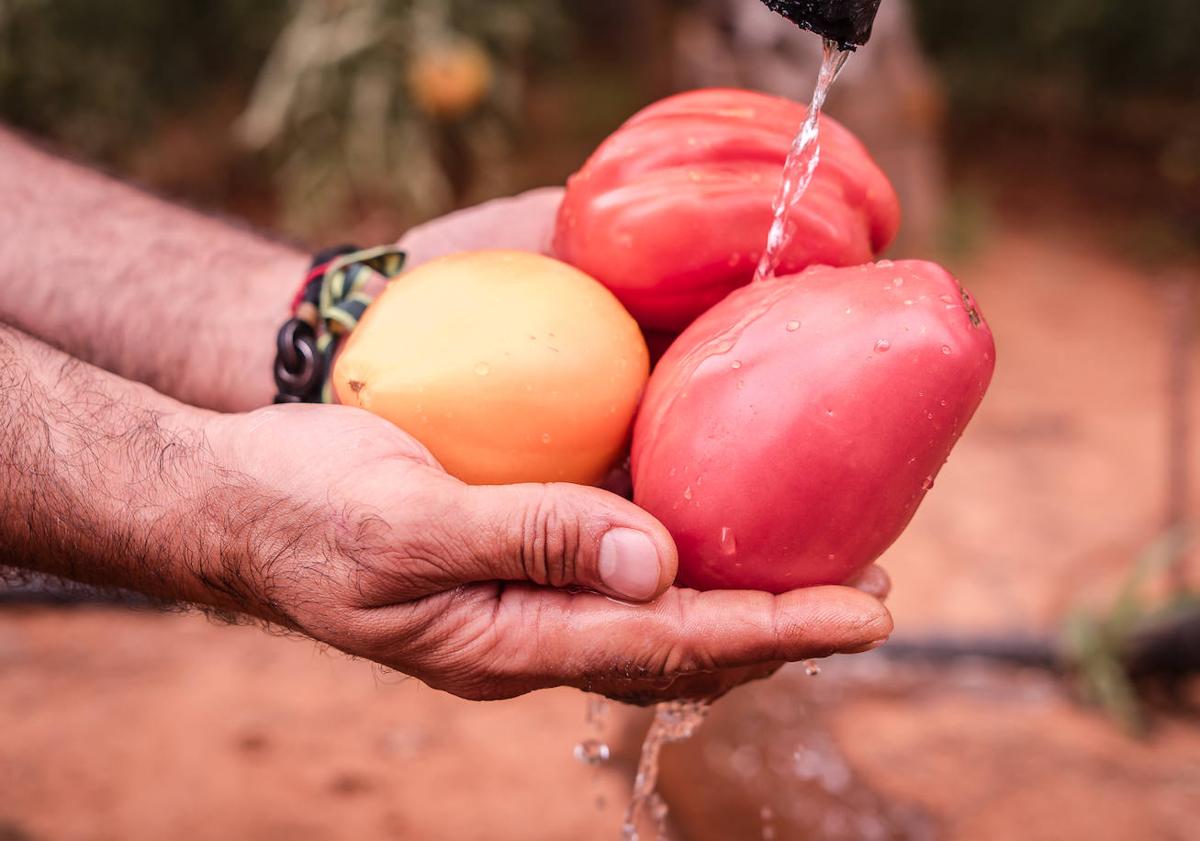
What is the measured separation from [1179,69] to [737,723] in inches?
203

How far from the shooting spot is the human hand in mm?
1329

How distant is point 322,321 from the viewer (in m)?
1.78

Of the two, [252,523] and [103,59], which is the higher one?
[252,523]

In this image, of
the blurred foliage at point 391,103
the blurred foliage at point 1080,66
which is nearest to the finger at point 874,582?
the blurred foliage at point 391,103

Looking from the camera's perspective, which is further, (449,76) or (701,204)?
(449,76)

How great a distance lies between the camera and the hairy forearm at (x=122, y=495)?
4.80 ft

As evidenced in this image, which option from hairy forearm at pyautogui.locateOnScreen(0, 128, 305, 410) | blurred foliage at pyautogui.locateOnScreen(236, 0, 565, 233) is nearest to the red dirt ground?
hairy forearm at pyautogui.locateOnScreen(0, 128, 305, 410)

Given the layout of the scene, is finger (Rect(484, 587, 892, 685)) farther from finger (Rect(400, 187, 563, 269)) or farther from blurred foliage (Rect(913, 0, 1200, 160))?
blurred foliage (Rect(913, 0, 1200, 160))

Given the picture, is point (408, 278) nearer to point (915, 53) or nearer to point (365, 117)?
point (365, 117)

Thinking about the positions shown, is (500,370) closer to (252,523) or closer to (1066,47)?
(252,523)

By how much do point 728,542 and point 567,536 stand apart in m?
0.21

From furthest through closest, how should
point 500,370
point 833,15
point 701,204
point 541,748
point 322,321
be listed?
point 541,748
point 322,321
point 701,204
point 500,370
point 833,15

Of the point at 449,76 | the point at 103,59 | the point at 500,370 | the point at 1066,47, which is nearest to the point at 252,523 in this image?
the point at 500,370

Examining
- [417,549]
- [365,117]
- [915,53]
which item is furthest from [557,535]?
[915,53]
